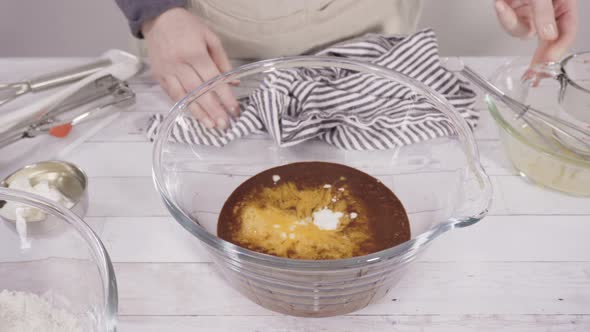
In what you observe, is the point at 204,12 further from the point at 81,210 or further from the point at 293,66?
the point at 81,210

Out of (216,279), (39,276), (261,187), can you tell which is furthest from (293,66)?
(39,276)

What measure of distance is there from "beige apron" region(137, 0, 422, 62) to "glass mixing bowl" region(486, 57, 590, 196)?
29 cm

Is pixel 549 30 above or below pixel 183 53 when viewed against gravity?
above

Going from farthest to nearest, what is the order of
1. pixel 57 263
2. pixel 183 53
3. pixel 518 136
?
pixel 183 53, pixel 518 136, pixel 57 263

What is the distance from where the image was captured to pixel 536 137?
30.7 inches

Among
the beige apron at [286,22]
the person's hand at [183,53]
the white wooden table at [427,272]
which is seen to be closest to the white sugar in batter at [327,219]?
the white wooden table at [427,272]

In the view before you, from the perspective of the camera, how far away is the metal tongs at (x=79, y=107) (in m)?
0.83

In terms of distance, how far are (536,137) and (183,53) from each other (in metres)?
0.58

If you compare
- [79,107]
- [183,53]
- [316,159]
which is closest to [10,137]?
[79,107]

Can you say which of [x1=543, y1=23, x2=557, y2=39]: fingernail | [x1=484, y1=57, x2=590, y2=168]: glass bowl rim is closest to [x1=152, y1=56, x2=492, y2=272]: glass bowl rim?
[x1=484, y1=57, x2=590, y2=168]: glass bowl rim

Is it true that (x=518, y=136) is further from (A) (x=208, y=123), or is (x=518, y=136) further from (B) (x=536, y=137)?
(A) (x=208, y=123)

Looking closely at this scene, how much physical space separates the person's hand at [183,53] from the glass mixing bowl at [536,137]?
17.7 inches

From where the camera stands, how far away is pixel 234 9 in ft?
3.14

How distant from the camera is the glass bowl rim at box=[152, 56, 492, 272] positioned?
1.64 ft
